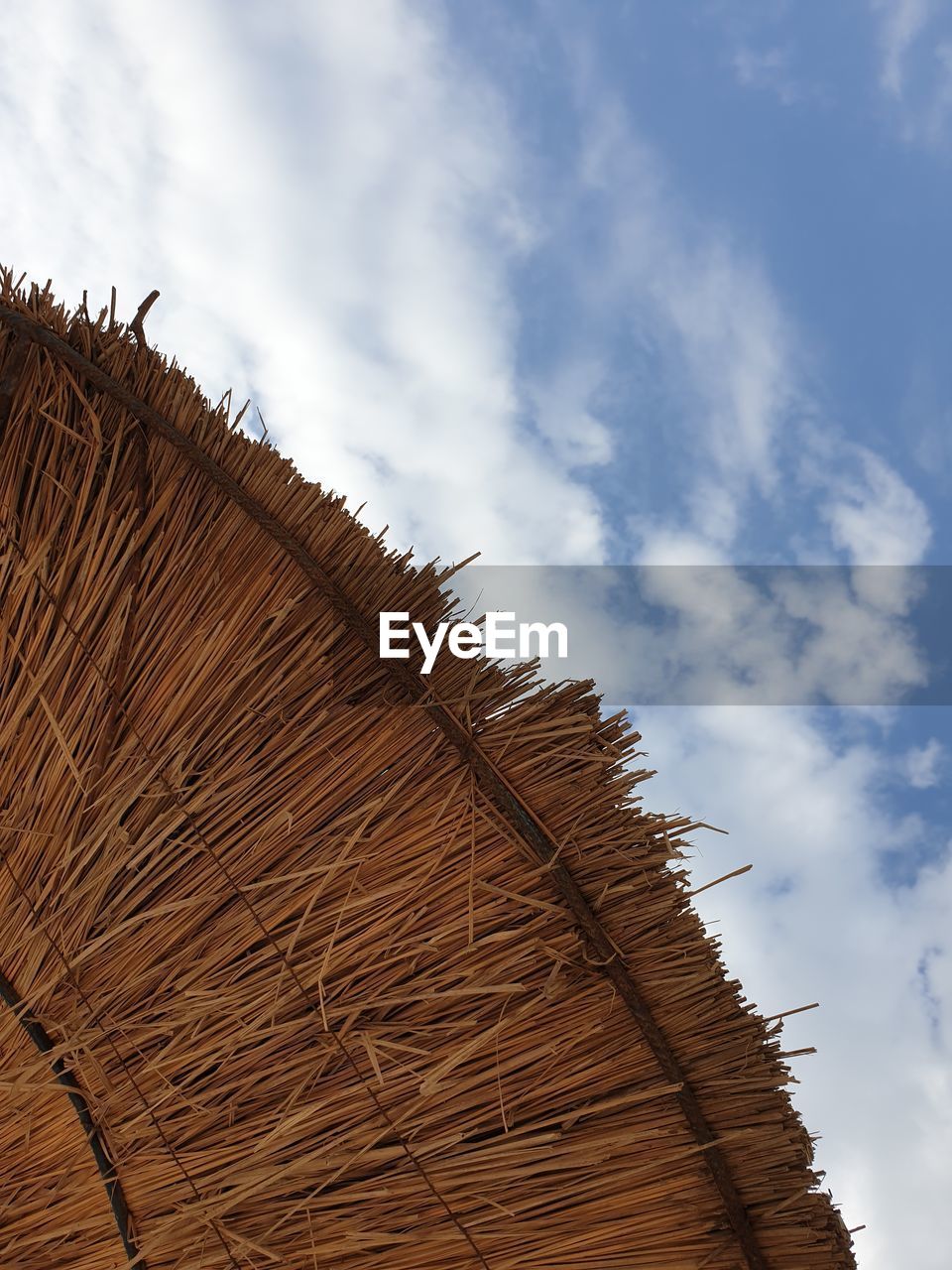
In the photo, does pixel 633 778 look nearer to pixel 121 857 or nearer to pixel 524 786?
pixel 524 786

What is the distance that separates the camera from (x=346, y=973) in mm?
1195

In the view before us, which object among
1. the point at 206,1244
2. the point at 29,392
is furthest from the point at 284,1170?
the point at 29,392

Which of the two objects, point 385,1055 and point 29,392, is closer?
point 385,1055

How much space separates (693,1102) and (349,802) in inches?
22.8

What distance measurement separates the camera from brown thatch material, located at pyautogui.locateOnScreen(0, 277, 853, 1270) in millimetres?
1176

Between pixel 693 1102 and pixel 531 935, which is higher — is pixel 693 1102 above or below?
below

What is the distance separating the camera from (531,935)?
120 centimetres

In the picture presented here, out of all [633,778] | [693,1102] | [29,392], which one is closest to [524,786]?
[633,778]

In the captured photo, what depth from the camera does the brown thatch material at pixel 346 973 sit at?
1176mm

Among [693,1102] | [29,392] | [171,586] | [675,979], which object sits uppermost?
[29,392]

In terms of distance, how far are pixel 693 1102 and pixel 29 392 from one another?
1291 millimetres

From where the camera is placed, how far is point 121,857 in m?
1.22

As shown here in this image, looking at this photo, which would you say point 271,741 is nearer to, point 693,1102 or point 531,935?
point 531,935

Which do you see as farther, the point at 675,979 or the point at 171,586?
the point at 171,586
